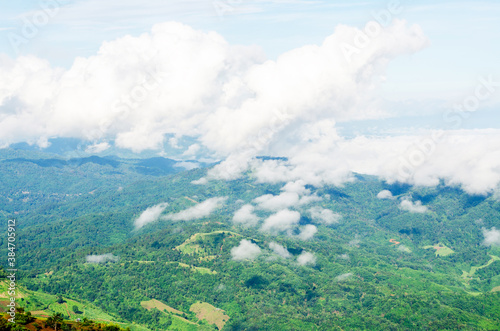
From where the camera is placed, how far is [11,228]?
406 feet

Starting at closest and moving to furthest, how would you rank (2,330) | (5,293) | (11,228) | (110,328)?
(2,330) → (11,228) → (110,328) → (5,293)

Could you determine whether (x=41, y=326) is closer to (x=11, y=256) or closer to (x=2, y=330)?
(x=2, y=330)

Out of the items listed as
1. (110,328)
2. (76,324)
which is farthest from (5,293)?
(110,328)

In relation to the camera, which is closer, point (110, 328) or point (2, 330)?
point (2, 330)

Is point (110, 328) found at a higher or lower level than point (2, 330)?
lower

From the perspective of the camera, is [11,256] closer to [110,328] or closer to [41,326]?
[41,326]

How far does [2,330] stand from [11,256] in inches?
813

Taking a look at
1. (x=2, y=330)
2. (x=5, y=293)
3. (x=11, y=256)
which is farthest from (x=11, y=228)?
(x=5, y=293)

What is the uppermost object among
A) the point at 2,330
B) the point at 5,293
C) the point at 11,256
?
the point at 11,256

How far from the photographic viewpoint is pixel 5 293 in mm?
199000

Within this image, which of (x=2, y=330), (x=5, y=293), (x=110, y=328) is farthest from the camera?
(x=5, y=293)

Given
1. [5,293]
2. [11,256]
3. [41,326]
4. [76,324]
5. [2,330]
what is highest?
[11,256]

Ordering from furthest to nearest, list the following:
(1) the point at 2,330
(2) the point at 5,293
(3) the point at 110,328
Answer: (2) the point at 5,293 → (3) the point at 110,328 → (1) the point at 2,330

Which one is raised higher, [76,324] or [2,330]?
[2,330]
